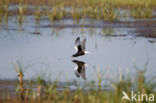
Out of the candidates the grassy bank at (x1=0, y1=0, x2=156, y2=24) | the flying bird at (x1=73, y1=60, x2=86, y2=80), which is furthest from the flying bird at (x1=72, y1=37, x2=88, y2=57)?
the grassy bank at (x1=0, y1=0, x2=156, y2=24)

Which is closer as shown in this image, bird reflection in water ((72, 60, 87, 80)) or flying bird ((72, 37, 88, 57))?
bird reflection in water ((72, 60, 87, 80))

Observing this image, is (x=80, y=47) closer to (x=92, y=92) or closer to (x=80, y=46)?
(x=80, y=46)

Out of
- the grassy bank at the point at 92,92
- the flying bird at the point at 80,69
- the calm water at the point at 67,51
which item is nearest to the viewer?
the grassy bank at the point at 92,92

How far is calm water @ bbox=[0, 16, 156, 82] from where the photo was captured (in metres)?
8.28

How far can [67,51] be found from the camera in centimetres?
1043

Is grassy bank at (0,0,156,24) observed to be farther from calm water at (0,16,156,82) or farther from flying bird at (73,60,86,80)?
flying bird at (73,60,86,80)

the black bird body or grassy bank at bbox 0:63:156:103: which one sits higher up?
grassy bank at bbox 0:63:156:103

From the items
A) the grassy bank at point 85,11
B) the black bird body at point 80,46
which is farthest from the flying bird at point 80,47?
the grassy bank at point 85,11

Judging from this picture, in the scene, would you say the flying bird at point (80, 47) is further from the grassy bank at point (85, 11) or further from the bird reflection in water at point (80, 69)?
the grassy bank at point (85, 11)

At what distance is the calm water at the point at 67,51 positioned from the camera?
828cm

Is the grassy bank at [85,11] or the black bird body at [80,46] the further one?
the grassy bank at [85,11]

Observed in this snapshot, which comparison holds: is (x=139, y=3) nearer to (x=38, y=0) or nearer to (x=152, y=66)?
(x=38, y=0)

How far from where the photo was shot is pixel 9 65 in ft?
29.1

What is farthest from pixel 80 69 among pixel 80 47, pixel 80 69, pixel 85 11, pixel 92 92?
pixel 85 11
